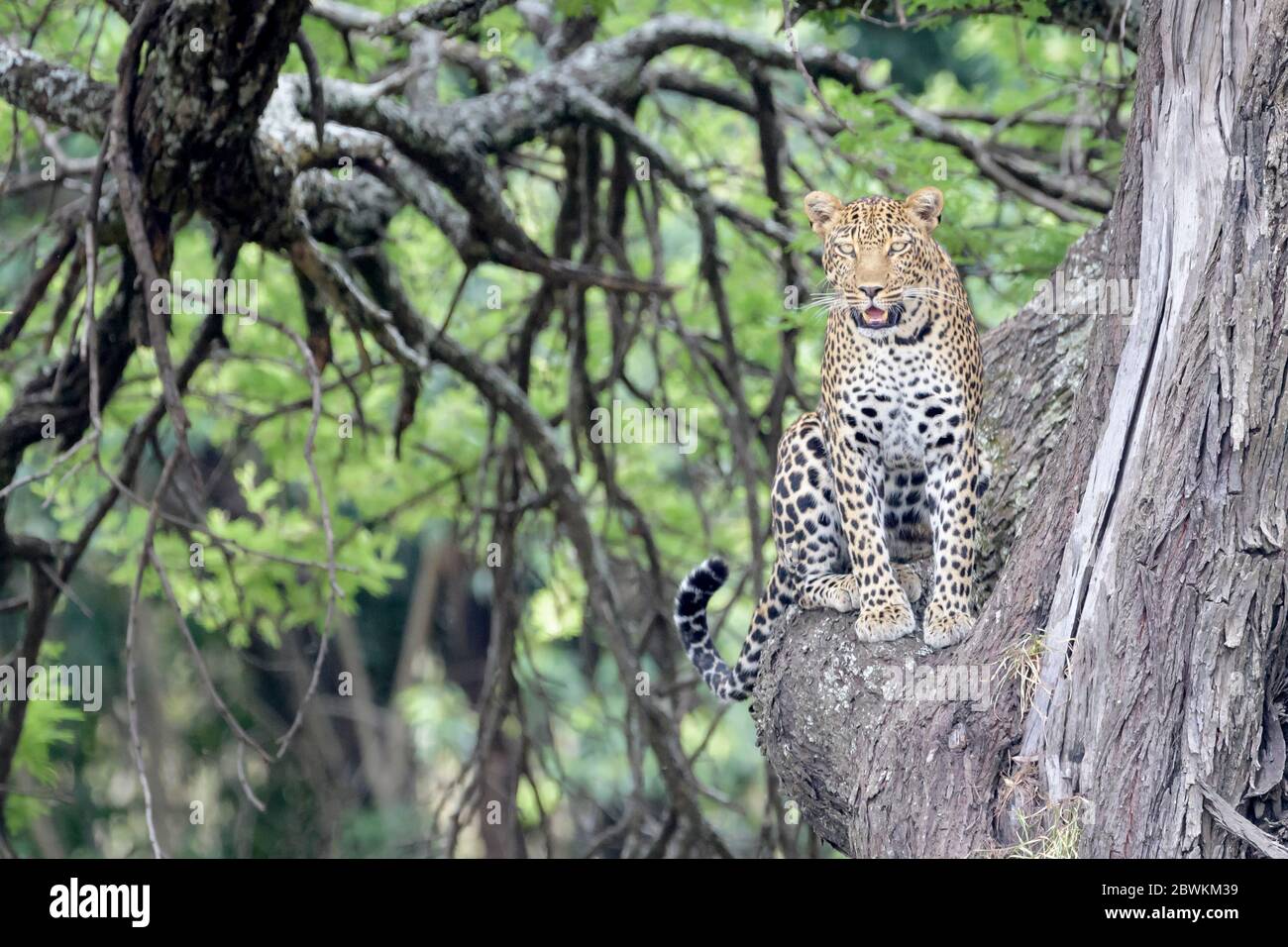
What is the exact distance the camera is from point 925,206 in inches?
222

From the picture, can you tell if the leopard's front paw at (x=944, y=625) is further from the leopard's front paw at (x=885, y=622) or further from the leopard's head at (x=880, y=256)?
the leopard's head at (x=880, y=256)

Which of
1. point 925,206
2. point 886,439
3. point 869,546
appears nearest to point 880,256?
point 925,206

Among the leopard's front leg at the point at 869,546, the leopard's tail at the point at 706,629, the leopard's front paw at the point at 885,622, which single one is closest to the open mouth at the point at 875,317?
the leopard's front leg at the point at 869,546

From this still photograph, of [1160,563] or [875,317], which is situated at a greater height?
[875,317]

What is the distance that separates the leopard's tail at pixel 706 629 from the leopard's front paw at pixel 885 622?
74 cm

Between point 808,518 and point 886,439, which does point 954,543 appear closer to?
point 886,439

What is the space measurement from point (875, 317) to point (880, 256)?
22cm

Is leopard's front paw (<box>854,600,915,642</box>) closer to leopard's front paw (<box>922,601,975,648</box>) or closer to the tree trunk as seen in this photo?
leopard's front paw (<box>922,601,975,648</box>)

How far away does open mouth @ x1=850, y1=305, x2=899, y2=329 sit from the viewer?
554 centimetres

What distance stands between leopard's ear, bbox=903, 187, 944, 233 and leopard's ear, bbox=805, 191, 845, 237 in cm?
26

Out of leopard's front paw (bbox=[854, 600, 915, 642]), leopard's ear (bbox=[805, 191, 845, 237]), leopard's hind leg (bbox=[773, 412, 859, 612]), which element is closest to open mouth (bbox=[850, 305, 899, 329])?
leopard's ear (bbox=[805, 191, 845, 237])

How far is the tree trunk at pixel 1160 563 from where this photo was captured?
176 inches

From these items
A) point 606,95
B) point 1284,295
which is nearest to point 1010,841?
point 1284,295
